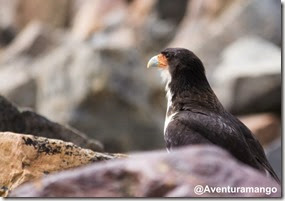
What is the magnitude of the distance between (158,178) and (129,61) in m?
13.4

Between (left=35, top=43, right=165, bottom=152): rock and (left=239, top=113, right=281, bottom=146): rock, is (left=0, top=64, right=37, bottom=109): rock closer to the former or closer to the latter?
(left=35, top=43, right=165, bottom=152): rock

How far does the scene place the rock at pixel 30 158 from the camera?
26.3ft

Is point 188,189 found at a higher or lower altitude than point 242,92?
lower

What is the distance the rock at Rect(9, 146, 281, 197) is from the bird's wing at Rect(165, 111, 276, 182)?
2422 millimetres

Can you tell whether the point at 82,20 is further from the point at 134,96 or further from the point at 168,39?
the point at 134,96

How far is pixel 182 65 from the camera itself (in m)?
10.4

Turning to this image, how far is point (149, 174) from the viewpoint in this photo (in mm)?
6004

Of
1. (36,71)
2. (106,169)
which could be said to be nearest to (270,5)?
(36,71)

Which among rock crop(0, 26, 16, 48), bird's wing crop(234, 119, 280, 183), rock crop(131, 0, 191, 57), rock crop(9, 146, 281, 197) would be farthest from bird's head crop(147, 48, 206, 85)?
rock crop(0, 26, 16, 48)

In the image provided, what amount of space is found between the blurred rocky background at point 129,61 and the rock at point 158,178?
5019mm

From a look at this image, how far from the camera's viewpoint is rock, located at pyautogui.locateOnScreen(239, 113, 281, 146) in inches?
769

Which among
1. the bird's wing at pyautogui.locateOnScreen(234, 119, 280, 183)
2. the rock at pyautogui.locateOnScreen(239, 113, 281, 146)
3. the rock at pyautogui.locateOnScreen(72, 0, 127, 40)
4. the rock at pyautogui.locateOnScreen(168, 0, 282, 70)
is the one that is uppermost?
the rock at pyautogui.locateOnScreen(72, 0, 127, 40)

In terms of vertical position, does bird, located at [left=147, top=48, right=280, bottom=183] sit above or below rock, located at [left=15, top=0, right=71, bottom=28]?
below

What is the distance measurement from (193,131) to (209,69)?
15257 millimetres
